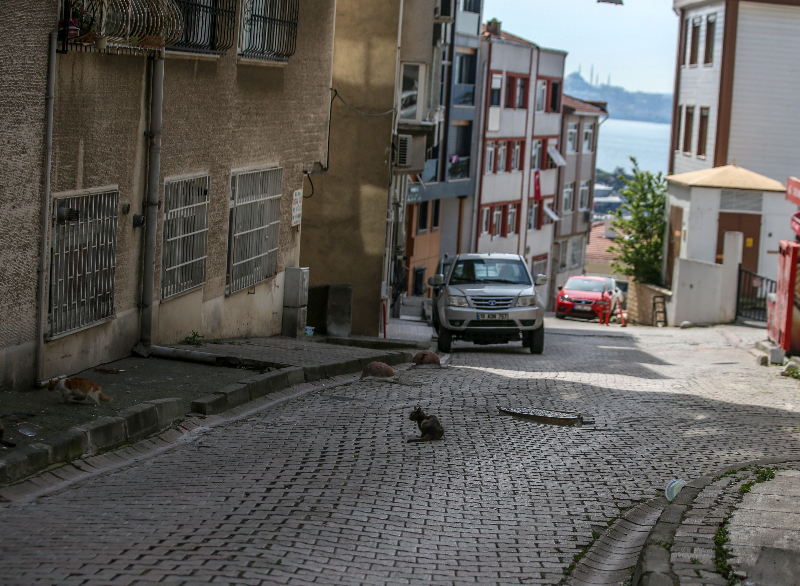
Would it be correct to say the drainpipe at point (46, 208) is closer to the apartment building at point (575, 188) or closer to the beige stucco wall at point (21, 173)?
the beige stucco wall at point (21, 173)

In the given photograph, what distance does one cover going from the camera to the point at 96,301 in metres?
10.6

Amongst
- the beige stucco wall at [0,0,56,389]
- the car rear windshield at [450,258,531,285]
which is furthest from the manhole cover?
the car rear windshield at [450,258,531,285]

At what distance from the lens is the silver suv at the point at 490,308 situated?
19.5m

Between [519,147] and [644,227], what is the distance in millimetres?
14907

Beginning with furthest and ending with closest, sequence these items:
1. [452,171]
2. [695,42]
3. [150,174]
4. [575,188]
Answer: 1. [575,188]
2. [452,171]
3. [695,42]
4. [150,174]

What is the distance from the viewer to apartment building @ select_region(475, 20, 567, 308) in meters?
47.3

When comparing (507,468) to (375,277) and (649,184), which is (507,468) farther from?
(649,184)

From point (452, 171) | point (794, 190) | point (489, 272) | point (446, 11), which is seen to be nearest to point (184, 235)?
point (489, 272)

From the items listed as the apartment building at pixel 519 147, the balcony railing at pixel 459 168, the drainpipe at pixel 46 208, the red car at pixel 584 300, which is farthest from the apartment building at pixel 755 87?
the drainpipe at pixel 46 208

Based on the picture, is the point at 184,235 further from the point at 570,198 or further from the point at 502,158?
the point at 570,198

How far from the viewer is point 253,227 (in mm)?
15859

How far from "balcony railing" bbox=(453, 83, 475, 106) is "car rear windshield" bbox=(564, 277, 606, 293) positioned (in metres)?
9.93

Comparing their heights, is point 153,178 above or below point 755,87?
below

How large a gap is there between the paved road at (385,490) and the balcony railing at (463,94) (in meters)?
32.1
